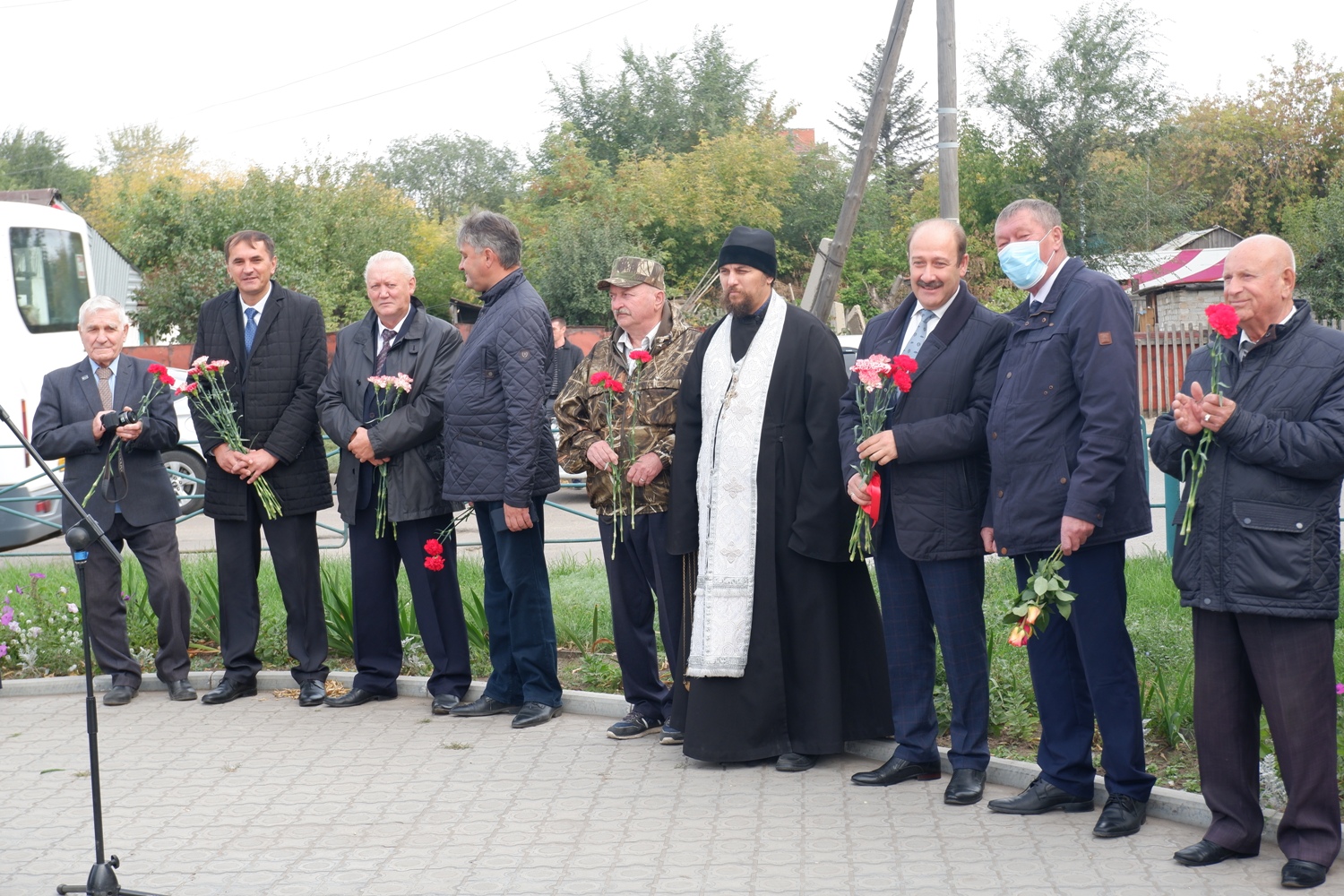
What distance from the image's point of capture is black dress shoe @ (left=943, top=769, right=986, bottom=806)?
509 cm

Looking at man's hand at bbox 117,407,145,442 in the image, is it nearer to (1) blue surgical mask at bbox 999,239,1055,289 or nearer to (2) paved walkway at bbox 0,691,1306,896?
(2) paved walkway at bbox 0,691,1306,896

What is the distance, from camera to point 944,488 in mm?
5156

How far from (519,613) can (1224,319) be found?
3.62m

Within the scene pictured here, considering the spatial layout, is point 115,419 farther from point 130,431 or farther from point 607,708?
point 607,708

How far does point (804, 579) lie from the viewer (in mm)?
5637

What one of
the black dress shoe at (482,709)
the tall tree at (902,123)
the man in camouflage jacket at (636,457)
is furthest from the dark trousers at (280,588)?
the tall tree at (902,123)

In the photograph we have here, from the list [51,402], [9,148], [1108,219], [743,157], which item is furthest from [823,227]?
[9,148]

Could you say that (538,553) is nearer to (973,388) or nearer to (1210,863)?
(973,388)

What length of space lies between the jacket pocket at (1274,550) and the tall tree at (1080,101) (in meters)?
27.1

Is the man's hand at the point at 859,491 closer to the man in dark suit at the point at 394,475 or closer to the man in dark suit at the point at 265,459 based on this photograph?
the man in dark suit at the point at 394,475

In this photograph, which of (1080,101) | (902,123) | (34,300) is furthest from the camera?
(902,123)

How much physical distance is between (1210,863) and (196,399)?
5175mm

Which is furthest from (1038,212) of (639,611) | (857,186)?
(857,186)

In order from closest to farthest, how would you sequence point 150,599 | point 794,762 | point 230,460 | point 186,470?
point 794,762 < point 230,460 < point 150,599 < point 186,470
